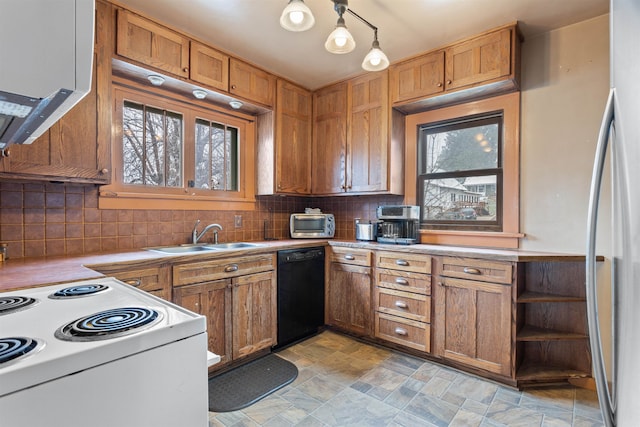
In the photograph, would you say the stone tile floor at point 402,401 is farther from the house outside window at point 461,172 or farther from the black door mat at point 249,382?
the house outside window at point 461,172

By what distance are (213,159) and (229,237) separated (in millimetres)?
771

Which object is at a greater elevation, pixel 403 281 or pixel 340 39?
pixel 340 39

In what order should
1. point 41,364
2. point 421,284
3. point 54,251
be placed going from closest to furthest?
1. point 41,364
2. point 54,251
3. point 421,284

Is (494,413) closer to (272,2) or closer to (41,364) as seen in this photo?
(41,364)

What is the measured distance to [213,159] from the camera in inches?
120

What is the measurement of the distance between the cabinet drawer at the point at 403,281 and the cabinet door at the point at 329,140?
39.9 inches

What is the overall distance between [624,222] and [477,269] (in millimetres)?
1599

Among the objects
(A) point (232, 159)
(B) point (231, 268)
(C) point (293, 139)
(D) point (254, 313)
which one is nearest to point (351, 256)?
(D) point (254, 313)

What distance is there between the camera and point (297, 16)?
1672 mm

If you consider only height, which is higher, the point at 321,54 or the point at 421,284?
the point at 321,54

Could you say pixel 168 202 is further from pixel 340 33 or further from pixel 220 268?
pixel 340 33

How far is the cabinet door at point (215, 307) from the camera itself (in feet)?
7.07

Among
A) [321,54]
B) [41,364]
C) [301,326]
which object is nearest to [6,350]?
[41,364]

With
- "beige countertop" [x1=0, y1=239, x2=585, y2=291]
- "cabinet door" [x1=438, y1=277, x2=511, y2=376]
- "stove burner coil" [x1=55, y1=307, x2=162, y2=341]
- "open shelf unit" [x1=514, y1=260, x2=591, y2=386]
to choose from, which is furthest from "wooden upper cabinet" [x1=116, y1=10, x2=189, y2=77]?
"open shelf unit" [x1=514, y1=260, x2=591, y2=386]
